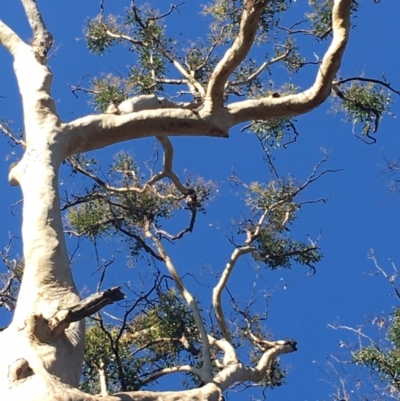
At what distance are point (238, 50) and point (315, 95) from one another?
0.90 metres

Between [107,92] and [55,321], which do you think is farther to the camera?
[107,92]

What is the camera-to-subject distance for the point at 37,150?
5.18m

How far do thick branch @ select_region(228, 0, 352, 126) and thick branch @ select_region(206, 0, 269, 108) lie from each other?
238 millimetres

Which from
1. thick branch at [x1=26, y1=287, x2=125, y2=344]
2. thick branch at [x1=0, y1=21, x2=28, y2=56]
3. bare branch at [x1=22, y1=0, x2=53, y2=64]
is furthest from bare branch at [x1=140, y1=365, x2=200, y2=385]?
thick branch at [x1=26, y1=287, x2=125, y2=344]

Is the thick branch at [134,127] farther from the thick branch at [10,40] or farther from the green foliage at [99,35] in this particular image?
the green foliage at [99,35]

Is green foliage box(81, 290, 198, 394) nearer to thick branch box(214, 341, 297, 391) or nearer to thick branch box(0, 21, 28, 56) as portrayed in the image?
thick branch box(214, 341, 297, 391)

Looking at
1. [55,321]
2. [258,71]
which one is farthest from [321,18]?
[55,321]

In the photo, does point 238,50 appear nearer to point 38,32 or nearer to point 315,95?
point 315,95

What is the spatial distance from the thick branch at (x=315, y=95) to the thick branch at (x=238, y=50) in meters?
0.24

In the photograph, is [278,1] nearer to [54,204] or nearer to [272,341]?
[272,341]

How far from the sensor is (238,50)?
20.3ft

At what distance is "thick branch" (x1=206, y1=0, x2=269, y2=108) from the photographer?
5.96 metres

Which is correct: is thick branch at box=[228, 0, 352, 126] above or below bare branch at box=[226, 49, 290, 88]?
below

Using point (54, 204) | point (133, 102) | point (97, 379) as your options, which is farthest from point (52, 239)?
point (97, 379)
